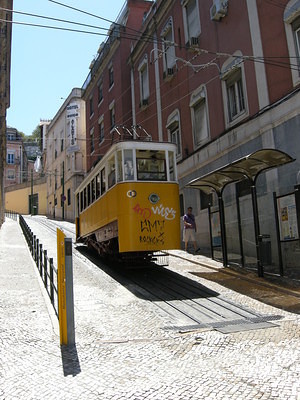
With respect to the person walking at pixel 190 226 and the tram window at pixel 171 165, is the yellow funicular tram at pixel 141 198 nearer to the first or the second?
the tram window at pixel 171 165

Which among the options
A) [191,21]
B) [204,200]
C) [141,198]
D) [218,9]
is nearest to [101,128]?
[191,21]

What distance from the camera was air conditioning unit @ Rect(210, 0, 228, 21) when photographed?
13.9 metres

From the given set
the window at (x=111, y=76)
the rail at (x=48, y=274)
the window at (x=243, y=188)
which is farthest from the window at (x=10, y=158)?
the window at (x=243, y=188)

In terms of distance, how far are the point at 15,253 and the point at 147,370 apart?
11.8 m

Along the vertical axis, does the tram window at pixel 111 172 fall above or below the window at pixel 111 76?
below

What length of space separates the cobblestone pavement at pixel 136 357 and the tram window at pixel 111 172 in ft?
11.9

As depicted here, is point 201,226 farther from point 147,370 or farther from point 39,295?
point 147,370

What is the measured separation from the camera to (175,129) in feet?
61.3

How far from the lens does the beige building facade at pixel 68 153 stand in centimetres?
3709

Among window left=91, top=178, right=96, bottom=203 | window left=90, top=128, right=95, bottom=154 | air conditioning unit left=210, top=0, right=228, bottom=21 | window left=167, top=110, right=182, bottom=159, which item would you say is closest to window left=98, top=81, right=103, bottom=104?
window left=90, top=128, right=95, bottom=154

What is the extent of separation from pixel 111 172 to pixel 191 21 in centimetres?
993

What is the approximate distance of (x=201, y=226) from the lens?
51.9 ft

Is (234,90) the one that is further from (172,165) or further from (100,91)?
(100,91)

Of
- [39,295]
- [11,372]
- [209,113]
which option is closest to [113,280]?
[39,295]
